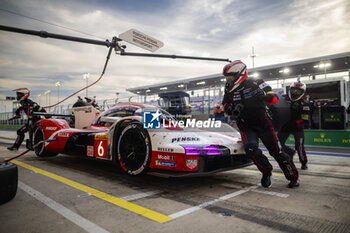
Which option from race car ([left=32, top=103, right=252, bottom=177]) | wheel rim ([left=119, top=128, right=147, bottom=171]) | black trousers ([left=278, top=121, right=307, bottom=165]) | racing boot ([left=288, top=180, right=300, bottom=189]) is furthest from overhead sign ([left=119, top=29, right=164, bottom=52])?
racing boot ([left=288, top=180, right=300, bottom=189])

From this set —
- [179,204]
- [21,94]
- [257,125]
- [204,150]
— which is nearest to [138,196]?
[179,204]

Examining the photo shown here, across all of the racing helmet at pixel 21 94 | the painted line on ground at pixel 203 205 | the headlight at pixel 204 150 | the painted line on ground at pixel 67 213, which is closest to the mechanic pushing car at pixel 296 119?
the painted line on ground at pixel 203 205

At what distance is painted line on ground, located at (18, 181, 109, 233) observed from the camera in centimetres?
179

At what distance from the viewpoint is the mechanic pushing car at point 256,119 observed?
9.82 ft

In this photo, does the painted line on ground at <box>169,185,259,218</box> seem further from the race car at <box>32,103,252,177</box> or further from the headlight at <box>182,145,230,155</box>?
the headlight at <box>182,145,230,155</box>

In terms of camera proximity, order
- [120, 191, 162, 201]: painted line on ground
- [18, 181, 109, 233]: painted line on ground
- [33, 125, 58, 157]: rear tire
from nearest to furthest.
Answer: [18, 181, 109, 233]: painted line on ground < [120, 191, 162, 201]: painted line on ground < [33, 125, 58, 157]: rear tire

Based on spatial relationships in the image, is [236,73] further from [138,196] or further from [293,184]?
[138,196]

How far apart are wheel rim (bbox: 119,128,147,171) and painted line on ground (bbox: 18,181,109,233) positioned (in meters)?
1.06

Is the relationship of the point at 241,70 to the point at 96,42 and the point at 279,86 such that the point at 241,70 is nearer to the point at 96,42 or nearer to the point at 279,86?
the point at 96,42

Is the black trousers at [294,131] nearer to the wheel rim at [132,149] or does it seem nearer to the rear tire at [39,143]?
the wheel rim at [132,149]

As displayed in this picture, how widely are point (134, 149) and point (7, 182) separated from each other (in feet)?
4.73

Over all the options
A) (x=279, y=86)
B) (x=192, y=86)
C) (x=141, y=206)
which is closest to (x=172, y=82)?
(x=192, y=86)

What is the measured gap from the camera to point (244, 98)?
3152 millimetres

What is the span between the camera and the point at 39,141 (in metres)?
5.41
